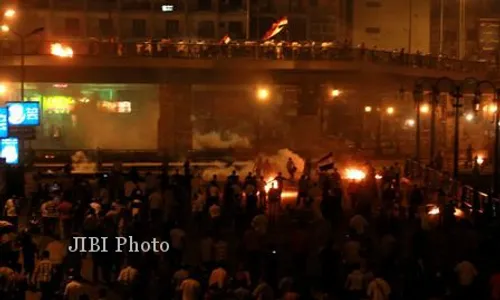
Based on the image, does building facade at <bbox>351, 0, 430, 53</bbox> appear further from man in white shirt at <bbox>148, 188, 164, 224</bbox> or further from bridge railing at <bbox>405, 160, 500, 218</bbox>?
man in white shirt at <bbox>148, 188, 164, 224</bbox>

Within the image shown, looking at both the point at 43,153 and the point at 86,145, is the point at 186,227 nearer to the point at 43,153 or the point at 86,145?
the point at 43,153

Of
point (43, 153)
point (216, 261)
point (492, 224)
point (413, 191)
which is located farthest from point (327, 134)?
point (216, 261)

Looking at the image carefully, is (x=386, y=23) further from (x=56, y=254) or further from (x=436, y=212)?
(x=56, y=254)

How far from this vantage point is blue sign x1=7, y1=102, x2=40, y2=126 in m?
28.8

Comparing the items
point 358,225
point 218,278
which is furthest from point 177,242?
point 358,225

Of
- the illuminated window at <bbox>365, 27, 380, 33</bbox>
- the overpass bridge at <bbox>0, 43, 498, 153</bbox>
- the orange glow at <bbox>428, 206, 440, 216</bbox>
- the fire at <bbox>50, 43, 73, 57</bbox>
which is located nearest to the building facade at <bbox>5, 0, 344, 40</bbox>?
the illuminated window at <bbox>365, 27, 380, 33</bbox>

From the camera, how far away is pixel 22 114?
2908 centimetres

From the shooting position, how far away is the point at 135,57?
155ft

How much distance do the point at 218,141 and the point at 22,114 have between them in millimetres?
28072

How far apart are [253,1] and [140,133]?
15.5 m

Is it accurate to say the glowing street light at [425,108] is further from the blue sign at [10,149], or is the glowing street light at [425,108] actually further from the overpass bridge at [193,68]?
the blue sign at [10,149]

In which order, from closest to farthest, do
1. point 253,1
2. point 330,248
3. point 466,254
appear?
point 330,248
point 466,254
point 253,1

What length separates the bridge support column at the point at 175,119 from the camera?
51656 millimetres

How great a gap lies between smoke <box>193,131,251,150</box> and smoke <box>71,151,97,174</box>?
10.6 metres
